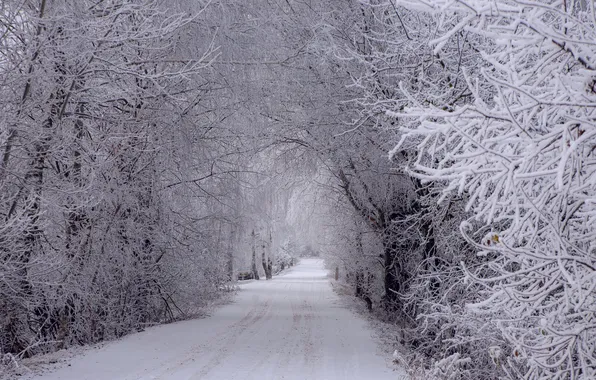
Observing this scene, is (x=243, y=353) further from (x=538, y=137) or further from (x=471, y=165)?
(x=538, y=137)

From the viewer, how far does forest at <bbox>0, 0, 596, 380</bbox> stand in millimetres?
3814

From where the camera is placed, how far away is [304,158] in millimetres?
16578

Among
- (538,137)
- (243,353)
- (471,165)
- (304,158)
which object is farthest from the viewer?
(304,158)

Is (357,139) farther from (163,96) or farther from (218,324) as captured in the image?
(218,324)

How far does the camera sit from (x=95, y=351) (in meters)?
11.7

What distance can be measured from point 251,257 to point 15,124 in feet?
122

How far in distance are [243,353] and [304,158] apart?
20.6ft

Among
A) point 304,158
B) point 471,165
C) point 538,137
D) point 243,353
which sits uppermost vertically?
point 304,158

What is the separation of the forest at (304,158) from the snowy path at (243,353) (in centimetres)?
88

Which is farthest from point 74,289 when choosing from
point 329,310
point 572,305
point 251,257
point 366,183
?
point 251,257

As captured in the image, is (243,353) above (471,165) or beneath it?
beneath

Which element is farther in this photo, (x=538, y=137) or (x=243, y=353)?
(x=243, y=353)

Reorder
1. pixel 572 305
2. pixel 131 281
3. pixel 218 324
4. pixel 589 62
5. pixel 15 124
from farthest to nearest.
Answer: pixel 218 324
pixel 131 281
pixel 15 124
pixel 572 305
pixel 589 62

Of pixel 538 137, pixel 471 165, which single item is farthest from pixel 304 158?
pixel 538 137
